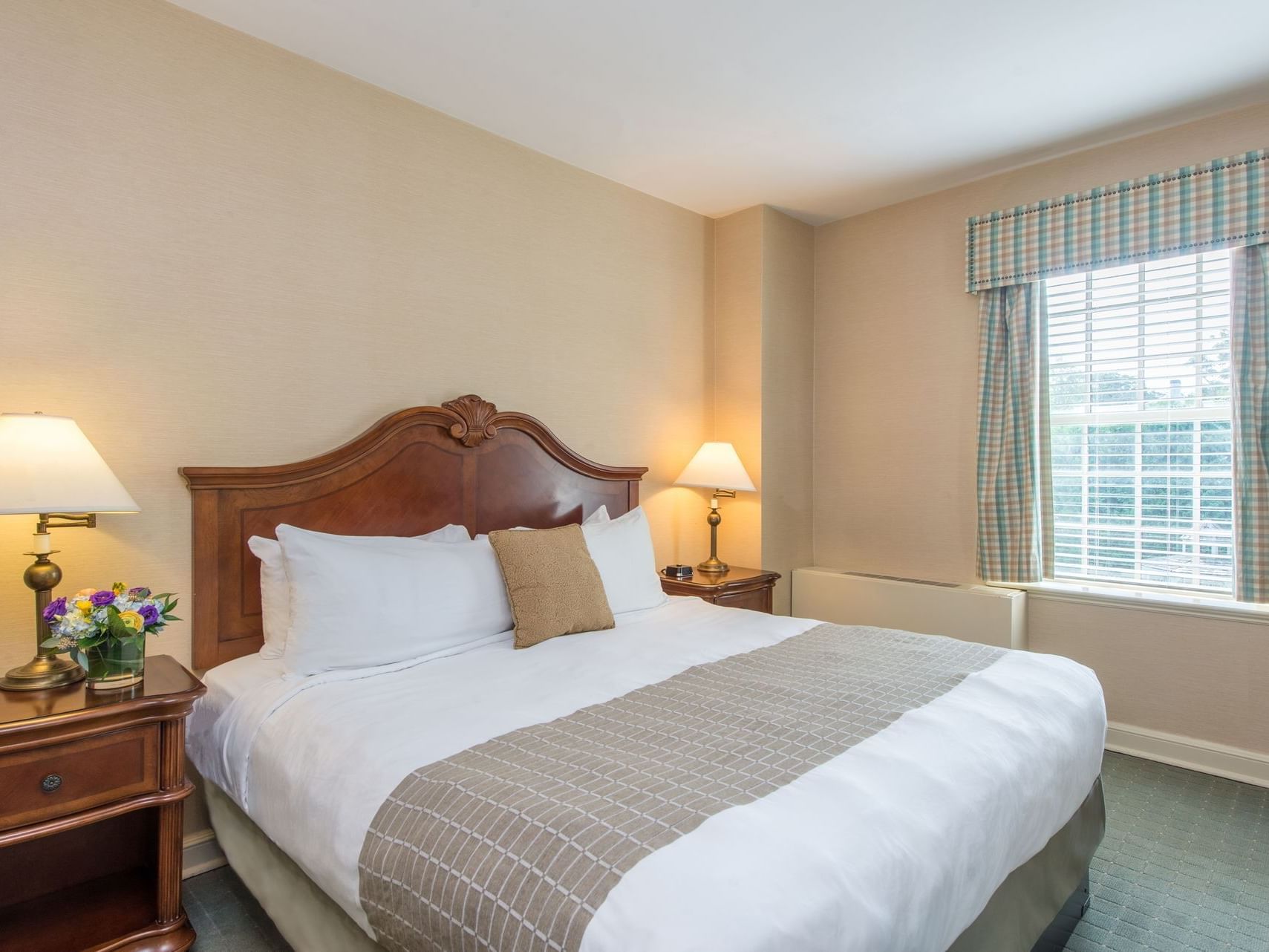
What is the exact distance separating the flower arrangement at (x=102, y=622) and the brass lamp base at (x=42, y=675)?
39 millimetres

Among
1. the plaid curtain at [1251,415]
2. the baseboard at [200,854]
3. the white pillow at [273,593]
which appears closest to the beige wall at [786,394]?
the plaid curtain at [1251,415]

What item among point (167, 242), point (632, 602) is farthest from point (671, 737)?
point (167, 242)

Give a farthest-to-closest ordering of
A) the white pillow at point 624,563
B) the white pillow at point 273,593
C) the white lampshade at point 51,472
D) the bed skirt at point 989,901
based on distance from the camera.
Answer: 1. the white pillow at point 624,563
2. the white pillow at point 273,593
3. the white lampshade at point 51,472
4. the bed skirt at point 989,901

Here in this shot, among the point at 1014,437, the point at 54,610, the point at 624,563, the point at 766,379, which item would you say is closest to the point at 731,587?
the point at 624,563

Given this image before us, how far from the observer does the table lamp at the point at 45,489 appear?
1750 millimetres

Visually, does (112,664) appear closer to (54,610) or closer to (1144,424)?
(54,610)

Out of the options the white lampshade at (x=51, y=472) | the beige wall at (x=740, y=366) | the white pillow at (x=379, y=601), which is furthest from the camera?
the beige wall at (x=740, y=366)

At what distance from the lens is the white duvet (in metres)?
1.07

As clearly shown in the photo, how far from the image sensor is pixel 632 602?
2.92 m

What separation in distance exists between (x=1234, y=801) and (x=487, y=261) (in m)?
3.56

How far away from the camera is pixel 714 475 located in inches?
147

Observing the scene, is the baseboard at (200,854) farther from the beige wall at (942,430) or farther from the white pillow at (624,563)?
the beige wall at (942,430)

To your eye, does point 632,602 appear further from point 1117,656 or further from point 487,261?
point 1117,656

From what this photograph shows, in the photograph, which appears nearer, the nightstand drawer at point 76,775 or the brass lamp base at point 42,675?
the nightstand drawer at point 76,775
